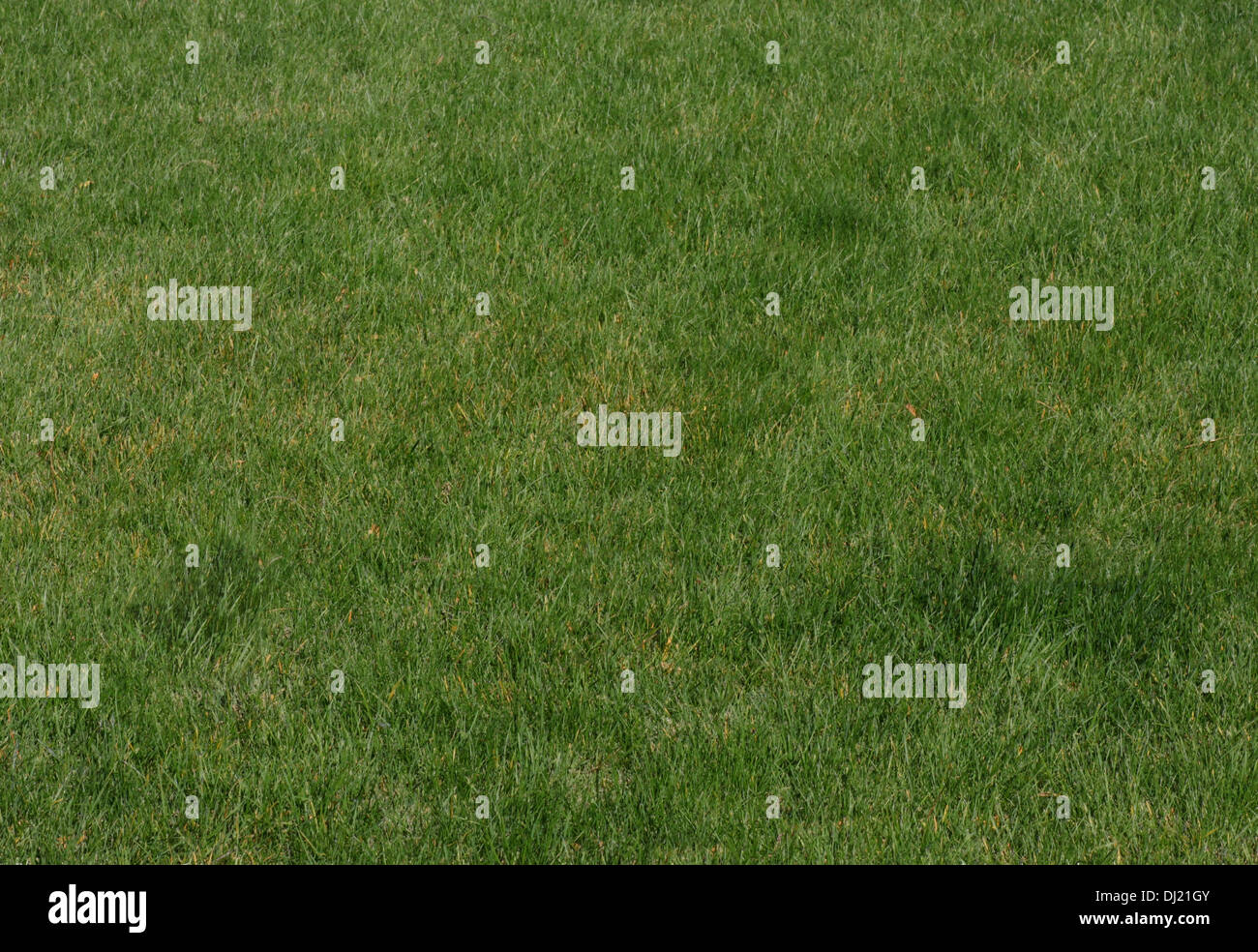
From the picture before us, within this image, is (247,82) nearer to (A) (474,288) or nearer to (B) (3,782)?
(A) (474,288)

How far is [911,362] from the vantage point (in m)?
6.27

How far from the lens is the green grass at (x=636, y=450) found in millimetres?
4184

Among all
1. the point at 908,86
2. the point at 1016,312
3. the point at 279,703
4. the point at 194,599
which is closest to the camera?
the point at 279,703

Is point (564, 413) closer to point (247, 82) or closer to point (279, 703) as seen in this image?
point (279, 703)

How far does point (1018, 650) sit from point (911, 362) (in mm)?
2037

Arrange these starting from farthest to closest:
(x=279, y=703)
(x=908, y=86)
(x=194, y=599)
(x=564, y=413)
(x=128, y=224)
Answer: (x=908, y=86), (x=128, y=224), (x=564, y=413), (x=194, y=599), (x=279, y=703)

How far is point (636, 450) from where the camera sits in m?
5.71

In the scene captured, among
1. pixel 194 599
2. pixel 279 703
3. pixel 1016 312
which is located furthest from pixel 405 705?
pixel 1016 312

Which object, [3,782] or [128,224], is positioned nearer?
[3,782]

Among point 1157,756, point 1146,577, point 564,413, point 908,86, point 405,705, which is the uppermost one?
point 908,86

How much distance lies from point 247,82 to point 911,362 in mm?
5839

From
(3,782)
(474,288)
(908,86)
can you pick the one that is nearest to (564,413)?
(474,288)

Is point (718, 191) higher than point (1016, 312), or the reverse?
point (718, 191)

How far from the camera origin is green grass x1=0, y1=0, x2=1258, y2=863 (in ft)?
13.7
